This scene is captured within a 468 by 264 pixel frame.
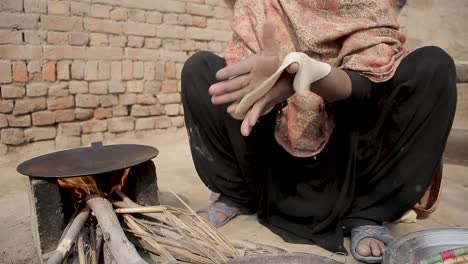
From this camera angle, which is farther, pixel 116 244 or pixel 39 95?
pixel 39 95

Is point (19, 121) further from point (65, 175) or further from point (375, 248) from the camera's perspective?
point (375, 248)

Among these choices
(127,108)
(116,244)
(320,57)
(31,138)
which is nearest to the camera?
(116,244)

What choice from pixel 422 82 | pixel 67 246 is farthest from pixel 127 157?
pixel 422 82

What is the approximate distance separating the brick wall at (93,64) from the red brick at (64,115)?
10mm

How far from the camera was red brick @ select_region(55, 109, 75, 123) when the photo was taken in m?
4.06

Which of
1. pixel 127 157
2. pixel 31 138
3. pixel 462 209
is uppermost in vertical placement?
pixel 127 157

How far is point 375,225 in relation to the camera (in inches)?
67.3

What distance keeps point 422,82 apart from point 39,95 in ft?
11.8

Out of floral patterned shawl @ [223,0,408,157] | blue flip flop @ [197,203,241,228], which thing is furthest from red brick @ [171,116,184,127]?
floral patterned shawl @ [223,0,408,157]

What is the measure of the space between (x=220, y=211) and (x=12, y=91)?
2848mm

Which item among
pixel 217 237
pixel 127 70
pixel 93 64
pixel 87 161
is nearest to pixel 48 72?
pixel 93 64

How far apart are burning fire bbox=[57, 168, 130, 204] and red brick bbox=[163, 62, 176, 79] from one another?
3.34m

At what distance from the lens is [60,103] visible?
4070mm

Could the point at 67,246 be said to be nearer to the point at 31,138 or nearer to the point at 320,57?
the point at 320,57
